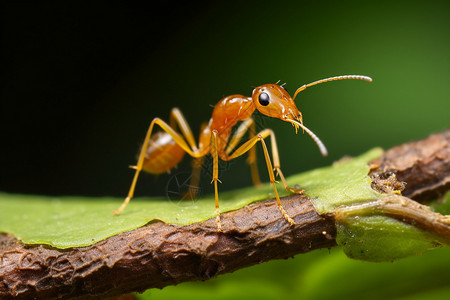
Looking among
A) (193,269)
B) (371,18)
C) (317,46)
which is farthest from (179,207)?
(371,18)

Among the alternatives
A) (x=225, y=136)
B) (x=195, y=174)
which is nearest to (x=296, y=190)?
(x=225, y=136)

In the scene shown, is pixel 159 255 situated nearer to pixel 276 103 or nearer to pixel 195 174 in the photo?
pixel 276 103

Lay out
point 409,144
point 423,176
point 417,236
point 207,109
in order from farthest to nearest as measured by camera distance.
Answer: point 207,109 < point 409,144 < point 423,176 < point 417,236

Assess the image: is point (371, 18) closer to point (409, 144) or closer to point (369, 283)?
point (409, 144)

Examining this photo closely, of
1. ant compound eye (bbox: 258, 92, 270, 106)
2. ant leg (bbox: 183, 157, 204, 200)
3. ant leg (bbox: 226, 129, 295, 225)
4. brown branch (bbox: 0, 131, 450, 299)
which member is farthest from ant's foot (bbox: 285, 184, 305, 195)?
ant leg (bbox: 183, 157, 204, 200)

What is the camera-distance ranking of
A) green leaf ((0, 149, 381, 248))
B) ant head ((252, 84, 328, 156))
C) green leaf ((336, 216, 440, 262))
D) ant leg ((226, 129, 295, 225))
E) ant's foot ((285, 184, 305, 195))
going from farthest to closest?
ant head ((252, 84, 328, 156)) → ant's foot ((285, 184, 305, 195)) → ant leg ((226, 129, 295, 225)) → green leaf ((0, 149, 381, 248)) → green leaf ((336, 216, 440, 262))

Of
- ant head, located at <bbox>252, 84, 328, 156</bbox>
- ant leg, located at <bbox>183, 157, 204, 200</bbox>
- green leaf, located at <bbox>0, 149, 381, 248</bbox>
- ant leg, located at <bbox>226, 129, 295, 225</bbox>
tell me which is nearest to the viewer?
green leaf, located at <bbox>0, 149, 381, 248</bbox>

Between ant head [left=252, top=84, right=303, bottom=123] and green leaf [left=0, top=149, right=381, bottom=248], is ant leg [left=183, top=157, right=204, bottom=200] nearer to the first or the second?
green leaf [left=0, top=149, right=381, bottom=248]
